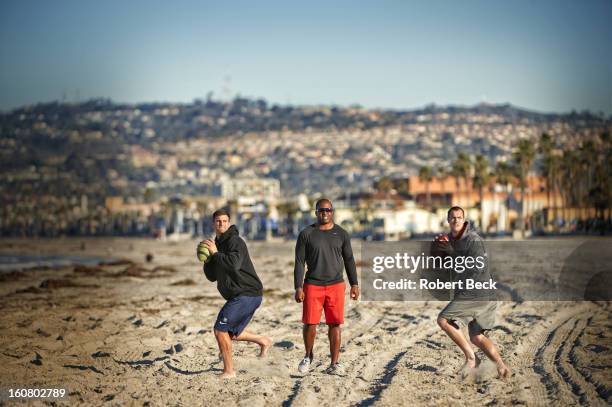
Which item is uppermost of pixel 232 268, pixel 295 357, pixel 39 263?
pixel 232 268

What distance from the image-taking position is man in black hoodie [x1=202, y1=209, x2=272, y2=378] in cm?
943

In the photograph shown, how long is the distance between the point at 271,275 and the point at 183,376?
68.4 ft

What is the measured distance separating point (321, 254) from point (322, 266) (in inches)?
4.8

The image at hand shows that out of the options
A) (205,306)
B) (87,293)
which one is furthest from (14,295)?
(205,306)

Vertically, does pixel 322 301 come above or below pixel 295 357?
above

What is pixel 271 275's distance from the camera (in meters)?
31.2

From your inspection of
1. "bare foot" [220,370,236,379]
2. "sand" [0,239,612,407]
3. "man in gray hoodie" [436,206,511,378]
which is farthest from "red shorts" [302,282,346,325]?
"man in gray hoodie" [436,206,511,378]

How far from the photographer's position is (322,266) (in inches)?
388

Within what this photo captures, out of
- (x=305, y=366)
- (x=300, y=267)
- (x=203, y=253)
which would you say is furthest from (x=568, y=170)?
(x=203, y=253)

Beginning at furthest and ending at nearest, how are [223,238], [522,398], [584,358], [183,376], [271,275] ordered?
[271,275] → [584,358] → [183,376] → [223,238] → [522,398]

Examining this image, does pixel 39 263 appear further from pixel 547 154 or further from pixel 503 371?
pixel 547 154

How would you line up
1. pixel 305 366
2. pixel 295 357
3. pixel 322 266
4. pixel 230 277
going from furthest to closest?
pixel 295 357 < pixel 305 366 < pixel 322 266 < pixel 230 277

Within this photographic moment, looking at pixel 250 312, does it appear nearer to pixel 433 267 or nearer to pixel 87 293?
pixel 433 267

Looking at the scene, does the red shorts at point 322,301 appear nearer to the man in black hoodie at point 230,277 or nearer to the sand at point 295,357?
the man in black hoodie at point 230,277
